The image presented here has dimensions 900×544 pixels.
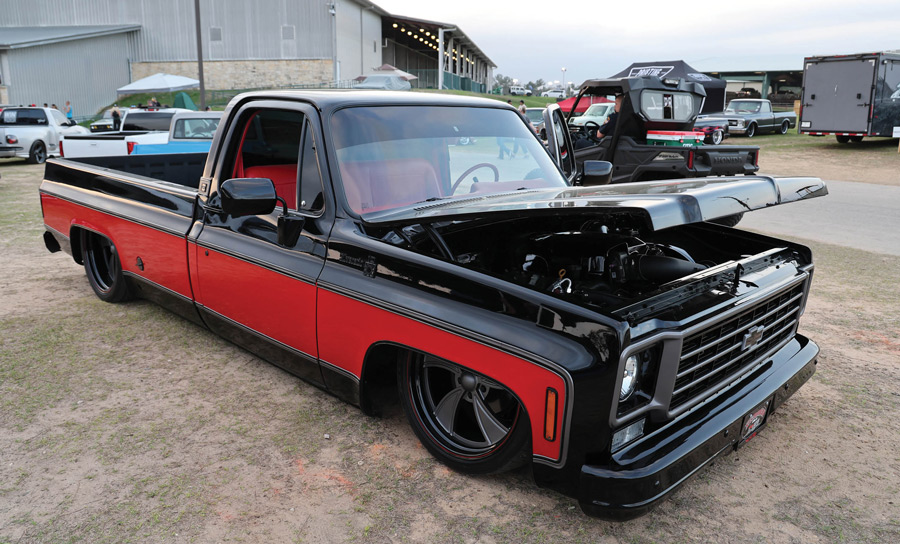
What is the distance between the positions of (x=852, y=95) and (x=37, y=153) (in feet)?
86.2

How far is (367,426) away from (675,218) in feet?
6.68

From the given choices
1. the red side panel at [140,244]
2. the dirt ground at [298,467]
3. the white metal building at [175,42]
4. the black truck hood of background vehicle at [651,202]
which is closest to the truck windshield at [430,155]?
the black truck hood of background vehicle at [651,202]

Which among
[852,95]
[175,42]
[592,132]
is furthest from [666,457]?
[175,42]

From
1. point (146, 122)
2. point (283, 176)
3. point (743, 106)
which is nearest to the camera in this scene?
point (283, 176)

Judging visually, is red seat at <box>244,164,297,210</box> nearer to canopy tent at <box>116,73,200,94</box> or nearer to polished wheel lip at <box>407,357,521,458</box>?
polished wheel lip at <box>407,357,521,458</box>

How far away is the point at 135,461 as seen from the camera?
3.23 m

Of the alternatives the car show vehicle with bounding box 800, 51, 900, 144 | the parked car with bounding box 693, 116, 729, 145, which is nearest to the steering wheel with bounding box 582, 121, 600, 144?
the parked car with bounding box 693, 116, 729, 145

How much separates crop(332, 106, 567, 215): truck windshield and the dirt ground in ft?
4.15

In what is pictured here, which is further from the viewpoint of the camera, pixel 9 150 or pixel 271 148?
pixel 9 150

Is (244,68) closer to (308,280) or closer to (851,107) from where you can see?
(851,107)

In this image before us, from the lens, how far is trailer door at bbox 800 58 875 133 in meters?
22.1

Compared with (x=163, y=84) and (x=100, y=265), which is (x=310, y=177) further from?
(x=163, y=84)

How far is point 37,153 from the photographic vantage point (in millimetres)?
19938

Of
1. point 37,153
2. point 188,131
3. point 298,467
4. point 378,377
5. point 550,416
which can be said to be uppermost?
point 188,131
